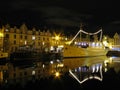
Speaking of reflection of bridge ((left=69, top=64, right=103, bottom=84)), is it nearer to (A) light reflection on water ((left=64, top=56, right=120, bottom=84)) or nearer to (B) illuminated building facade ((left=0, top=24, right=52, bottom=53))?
(A) light reflection on water ((left=64, top=56, right=120, bottom=84))

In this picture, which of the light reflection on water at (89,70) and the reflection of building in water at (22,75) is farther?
the light reflection on water at (89,70)

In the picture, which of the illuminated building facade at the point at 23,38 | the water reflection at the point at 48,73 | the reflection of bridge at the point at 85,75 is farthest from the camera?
the illuminated building facade at the point at 23,38

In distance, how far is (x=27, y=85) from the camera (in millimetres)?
18203

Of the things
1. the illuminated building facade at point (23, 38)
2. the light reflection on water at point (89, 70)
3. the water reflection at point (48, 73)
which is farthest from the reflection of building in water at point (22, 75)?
the illuminated building facade at point (23, 38)

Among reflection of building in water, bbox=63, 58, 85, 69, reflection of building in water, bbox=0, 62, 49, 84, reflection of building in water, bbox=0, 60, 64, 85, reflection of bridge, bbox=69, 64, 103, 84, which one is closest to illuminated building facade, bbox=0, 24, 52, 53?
reflection of building in water, bbox=63, 58, 85, 69

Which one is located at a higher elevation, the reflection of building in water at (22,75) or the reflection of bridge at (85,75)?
the reflection of building in water at (22,75)

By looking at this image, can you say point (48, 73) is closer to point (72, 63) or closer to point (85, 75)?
point (85, 75)

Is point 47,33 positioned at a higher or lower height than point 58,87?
higher

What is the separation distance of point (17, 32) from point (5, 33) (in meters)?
4.38

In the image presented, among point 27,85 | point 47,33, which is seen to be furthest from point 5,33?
point 27,85

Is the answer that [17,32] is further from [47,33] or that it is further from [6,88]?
→ [6,88]

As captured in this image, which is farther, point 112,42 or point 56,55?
point 112,42

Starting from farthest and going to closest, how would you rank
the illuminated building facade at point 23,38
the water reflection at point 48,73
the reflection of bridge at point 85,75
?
1. the illuminated building facade at point 23,38
2. the reflection of bridge at point 85,75
3. the water reflection at point 48,73

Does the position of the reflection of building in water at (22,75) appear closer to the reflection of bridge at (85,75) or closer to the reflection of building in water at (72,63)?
the reflection of bridge at (85,75)
